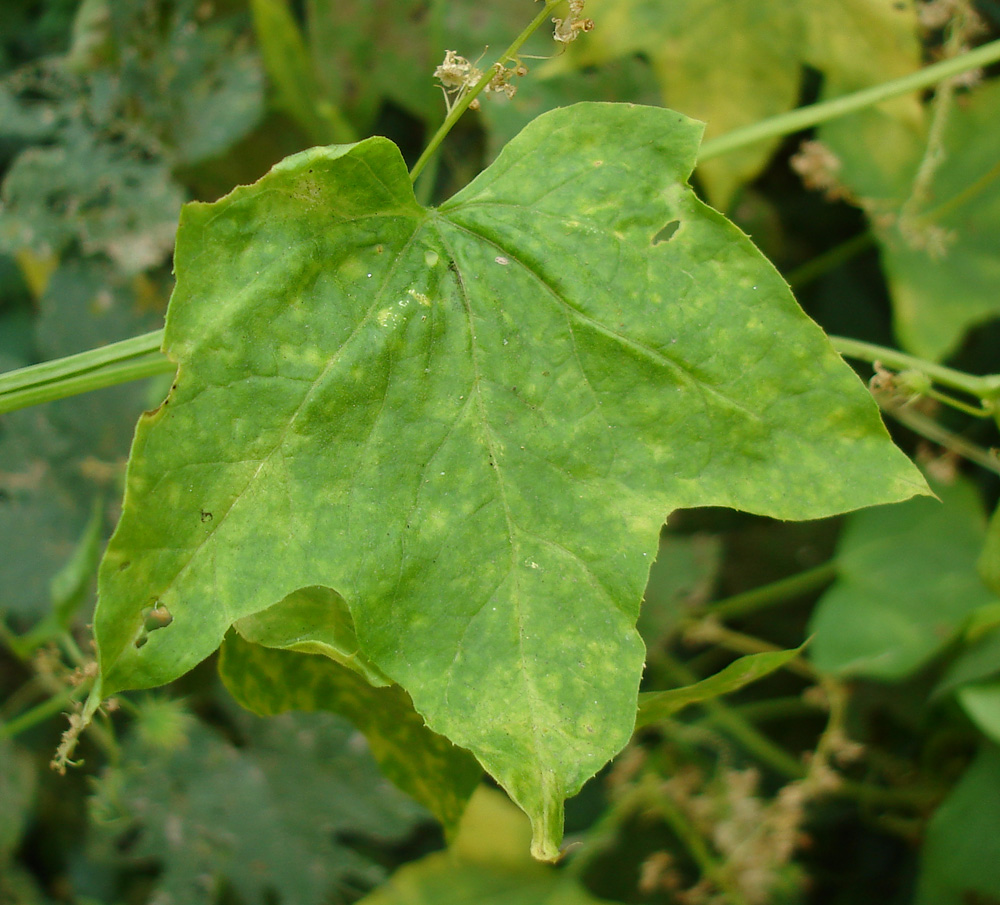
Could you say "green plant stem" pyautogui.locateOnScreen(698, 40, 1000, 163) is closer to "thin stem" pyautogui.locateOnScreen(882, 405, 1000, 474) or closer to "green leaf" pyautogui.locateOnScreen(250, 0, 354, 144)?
"thin stem" pyautogui.locateOnScreen(882, 405, 1000, 474)

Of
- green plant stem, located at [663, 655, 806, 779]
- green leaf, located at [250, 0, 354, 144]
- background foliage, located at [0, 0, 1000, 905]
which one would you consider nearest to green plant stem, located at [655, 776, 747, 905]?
background foliage, located at [0, 0, 1000, 905]

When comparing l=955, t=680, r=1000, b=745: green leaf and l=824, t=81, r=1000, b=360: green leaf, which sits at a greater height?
l=824, t=81, r=1000, b=360: green leaf

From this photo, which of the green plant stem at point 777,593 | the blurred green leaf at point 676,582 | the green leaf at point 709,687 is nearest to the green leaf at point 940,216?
the green plant stem at point 777,593

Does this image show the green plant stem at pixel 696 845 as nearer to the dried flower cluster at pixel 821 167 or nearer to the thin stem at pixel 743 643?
the thin stem at pixel 743 643

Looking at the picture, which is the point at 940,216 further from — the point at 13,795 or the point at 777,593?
the point at 13,795

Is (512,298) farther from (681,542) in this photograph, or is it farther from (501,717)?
(681,542)

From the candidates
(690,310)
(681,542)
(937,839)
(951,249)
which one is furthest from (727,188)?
(937,839)
